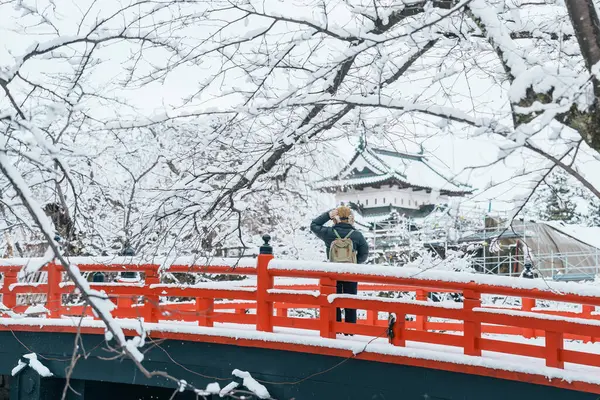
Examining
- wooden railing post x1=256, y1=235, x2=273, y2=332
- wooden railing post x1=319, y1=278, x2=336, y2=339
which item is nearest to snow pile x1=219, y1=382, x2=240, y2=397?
wooden railing post x1=256, y1=235, x2=273, y2=332

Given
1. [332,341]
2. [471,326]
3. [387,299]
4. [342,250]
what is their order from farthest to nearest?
[342,250] < [332,341] < [387,299] < [471,326]

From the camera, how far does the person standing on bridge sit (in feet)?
25.4

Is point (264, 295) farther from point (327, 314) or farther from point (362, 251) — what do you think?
point (362, 251)

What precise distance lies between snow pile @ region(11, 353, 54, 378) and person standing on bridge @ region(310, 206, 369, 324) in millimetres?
3213

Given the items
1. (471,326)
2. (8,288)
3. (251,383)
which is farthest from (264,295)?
(8,288)

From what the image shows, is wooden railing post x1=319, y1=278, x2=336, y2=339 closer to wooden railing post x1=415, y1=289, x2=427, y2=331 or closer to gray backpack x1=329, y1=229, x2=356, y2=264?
gray backpack x1=329, y1=229, x2=356, y2=264

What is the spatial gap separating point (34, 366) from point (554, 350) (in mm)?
5352

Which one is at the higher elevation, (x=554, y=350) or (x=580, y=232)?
(x=580, y=232)

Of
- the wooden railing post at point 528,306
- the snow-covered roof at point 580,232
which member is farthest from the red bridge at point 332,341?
the snow-covered roof at point 580,232

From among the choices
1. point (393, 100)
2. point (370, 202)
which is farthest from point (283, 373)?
point (370, 202)

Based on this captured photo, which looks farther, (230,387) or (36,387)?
(36,387)

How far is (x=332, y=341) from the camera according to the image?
650 cm

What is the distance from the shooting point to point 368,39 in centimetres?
569

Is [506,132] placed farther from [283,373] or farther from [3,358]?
[3,358]
